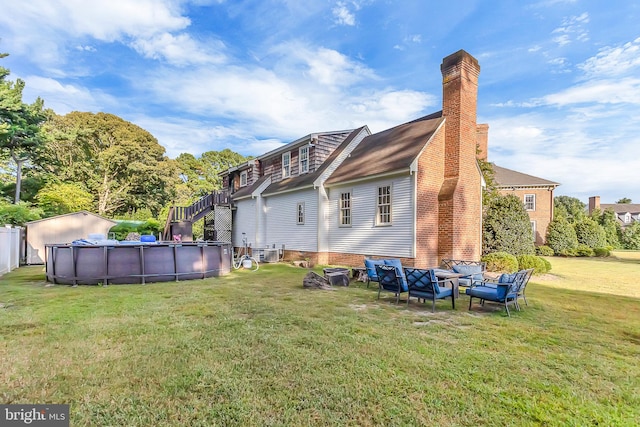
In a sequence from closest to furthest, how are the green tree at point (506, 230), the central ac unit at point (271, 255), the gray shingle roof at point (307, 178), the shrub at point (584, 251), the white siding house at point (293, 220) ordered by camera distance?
the green tree at point (506, 230), the white siding house at point (293, 220), the gray shingle roof at point (307, 178), the central ac unit at point (271, 255), the shrub at point (584, 251)

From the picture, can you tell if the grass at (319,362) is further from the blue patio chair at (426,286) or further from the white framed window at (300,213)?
the white framed window at (300,213)

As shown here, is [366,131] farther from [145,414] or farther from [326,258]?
[145,414]

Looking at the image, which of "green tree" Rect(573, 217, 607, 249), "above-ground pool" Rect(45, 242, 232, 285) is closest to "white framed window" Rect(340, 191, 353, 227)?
"above-ground pool" Rect(45, 242, 232, 285)

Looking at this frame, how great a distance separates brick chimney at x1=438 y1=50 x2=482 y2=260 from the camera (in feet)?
40.3

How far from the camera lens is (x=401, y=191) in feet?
40.3

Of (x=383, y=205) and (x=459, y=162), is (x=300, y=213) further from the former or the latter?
(x=459, y=162)

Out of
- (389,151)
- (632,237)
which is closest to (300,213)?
(389,151)

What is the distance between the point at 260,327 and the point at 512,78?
18.9 metres

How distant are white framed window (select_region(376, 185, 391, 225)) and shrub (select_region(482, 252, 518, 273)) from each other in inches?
173

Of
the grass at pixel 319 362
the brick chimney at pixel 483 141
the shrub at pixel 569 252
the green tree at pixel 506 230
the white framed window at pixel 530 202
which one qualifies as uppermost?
the brick chimney at pixel 483 141

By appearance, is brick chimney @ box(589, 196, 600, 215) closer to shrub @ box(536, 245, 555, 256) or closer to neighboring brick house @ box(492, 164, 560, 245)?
neighboring brick house @ box(492, 164, 560, 245)

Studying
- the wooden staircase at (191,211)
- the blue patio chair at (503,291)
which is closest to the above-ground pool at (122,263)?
the blue patio chair at (503,291)

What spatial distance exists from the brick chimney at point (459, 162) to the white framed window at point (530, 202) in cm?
1894

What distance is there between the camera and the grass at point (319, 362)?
2.90 meters
